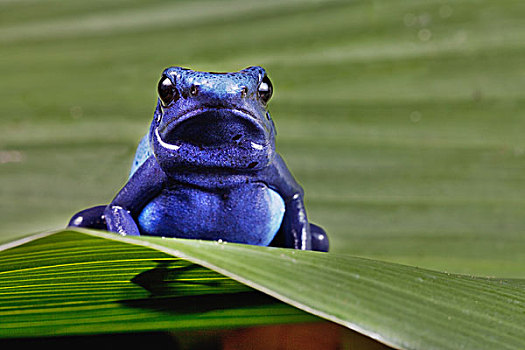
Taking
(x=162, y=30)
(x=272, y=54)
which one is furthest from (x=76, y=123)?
(x=272, y=54)

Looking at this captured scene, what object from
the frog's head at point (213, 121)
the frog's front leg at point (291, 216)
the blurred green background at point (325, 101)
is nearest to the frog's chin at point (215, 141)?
the frog's head at point (213, 121)

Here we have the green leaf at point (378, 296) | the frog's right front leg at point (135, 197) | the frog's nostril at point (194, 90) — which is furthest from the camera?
the frog's right front leg at point (135, 197)

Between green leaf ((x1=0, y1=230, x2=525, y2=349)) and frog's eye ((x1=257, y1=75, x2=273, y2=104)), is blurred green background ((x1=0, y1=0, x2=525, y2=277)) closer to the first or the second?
frog's eye ((x1=257, y1=75, x2=273, y2=104))

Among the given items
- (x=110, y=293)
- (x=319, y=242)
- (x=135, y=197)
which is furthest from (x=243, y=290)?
(x=319, y=242)

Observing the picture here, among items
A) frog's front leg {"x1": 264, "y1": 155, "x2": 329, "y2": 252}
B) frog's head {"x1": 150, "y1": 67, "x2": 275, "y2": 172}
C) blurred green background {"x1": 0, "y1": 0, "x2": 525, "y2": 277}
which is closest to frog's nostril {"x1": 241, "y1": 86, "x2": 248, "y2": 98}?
frog's head {"x1": 150, "y1": 67, "x2": 275, "y2": 172}

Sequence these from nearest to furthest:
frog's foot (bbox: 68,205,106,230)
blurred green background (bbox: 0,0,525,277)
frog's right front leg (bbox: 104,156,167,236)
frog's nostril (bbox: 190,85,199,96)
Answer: frog's nostril (bbox: 190,85,199,96) < frog's right front leg (bbox: 104,156,167,236) < frog's foot (bbox: 68,205,106,230) < blurred green background (bbox: 0,0,525,277)

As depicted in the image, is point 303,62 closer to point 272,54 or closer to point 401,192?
point 272,54

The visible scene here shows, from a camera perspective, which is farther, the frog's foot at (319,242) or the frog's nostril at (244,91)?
the frog's foot at (319,242)

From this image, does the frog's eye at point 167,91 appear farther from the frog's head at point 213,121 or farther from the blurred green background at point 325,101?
the blurred green background at point 325,101
